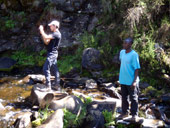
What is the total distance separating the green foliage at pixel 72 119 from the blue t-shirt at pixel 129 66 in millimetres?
1380

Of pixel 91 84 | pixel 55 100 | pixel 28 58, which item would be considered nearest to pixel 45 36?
pixel 55 100

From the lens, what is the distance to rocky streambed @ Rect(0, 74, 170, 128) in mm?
5008

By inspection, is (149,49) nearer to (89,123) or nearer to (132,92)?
(132,92)

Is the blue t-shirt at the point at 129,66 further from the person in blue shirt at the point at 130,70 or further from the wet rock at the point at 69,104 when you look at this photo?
the wet rock at the point at 69,104

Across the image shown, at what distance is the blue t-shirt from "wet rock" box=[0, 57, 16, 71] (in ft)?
23.3

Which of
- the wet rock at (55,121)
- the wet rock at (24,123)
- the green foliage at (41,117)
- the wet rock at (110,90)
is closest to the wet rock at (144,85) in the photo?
the wet rock at (110,90)

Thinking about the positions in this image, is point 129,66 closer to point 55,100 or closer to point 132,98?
point 132,98

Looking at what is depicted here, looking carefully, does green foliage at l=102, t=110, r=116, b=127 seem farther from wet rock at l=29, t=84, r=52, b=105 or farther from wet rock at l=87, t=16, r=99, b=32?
wet rock at l=87, t=16, r=99, b=32

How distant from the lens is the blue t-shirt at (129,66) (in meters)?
4.74

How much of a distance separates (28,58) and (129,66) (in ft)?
25.7

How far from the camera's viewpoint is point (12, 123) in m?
5.30

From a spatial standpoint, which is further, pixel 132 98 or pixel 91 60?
pixel 91 60

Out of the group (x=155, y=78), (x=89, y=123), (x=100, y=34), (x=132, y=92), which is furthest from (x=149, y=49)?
(x=89, y=123)

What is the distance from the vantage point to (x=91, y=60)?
30.6 feet
